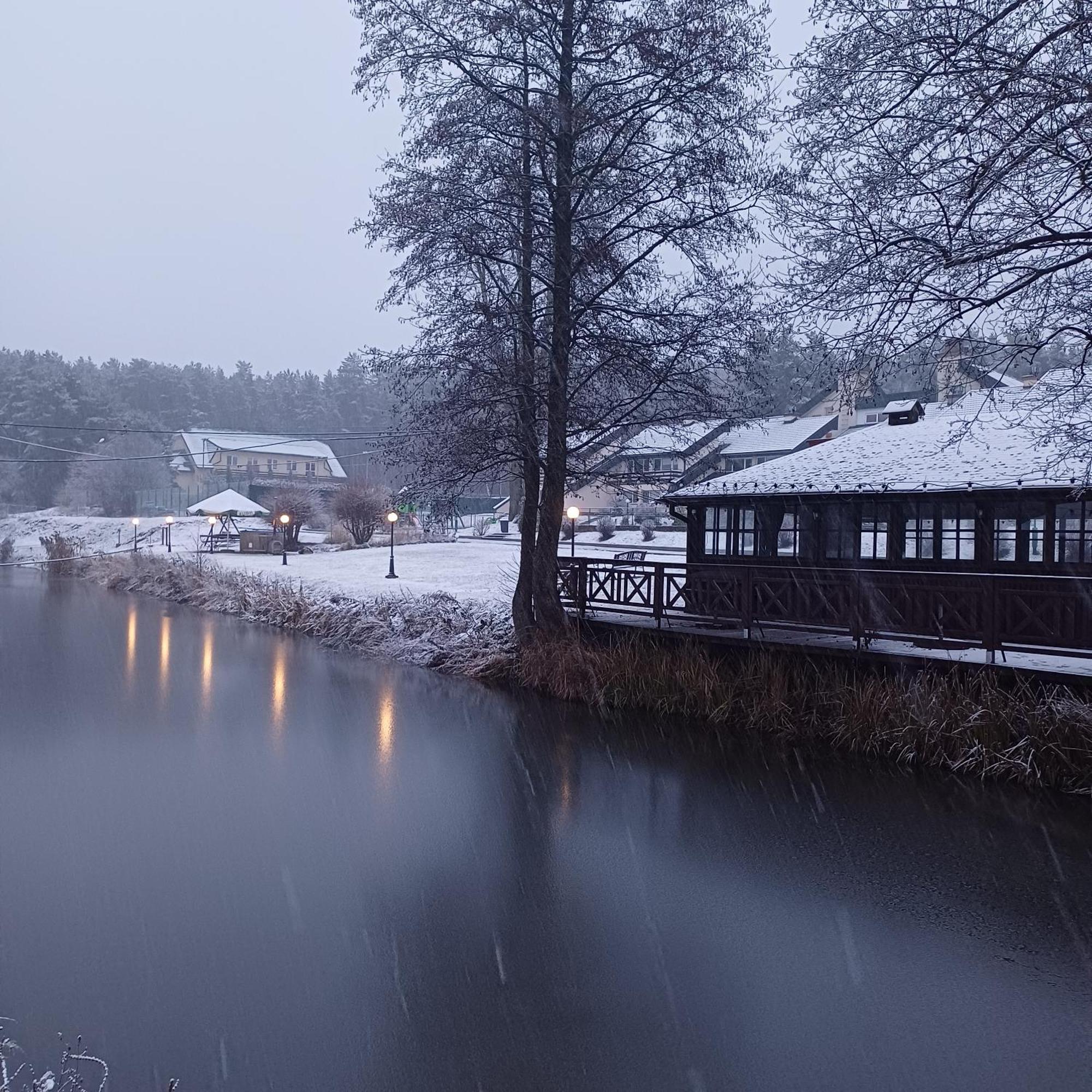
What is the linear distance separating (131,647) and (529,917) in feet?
51.5

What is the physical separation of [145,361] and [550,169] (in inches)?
3236

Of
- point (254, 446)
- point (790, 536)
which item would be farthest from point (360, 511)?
point (254, 446)

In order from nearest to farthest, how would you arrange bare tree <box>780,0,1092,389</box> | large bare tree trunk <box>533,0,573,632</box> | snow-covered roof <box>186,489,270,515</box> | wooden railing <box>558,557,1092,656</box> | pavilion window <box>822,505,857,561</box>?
1. bare tree <box>780,0,1092,389</box>
2. wooden railing <box>558,557,1092,656</box>
3. large bare tree trunk <box>533,0,573,632</box>
4. pavilion window <box>822,505,857,561</box>
5. snow-covered roof <box>186,489,270,515</box>

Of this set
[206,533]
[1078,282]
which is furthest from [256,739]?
[206,533]

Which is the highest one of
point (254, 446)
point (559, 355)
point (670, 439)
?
point (254, 446)

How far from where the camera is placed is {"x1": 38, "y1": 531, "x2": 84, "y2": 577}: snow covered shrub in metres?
38.0

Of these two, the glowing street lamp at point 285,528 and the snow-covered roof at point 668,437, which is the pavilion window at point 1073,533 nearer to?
the snow-covered roof at point 668,437

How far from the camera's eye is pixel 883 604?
41.2ft

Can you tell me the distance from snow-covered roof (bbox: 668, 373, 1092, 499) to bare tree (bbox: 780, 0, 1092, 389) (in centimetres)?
225

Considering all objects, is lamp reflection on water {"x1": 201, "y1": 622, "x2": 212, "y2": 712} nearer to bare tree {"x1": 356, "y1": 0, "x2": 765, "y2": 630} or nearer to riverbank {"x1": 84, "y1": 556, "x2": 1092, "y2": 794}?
riverbank {"x1": 84, "y1": 556, "x2": 1092, "y2": 794}

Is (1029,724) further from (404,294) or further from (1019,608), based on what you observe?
(404,294)

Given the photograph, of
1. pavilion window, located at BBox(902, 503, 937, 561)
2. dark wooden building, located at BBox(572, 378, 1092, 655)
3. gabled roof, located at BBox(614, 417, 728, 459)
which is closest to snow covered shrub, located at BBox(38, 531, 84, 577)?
dark wooden building, located at BBox(572, 378, 1092, 655)

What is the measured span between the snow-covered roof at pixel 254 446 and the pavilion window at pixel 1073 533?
176ft

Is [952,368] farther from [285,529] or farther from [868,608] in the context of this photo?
[285,529]
